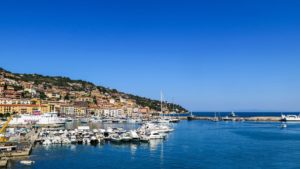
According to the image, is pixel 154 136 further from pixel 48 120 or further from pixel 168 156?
pixel 48 120

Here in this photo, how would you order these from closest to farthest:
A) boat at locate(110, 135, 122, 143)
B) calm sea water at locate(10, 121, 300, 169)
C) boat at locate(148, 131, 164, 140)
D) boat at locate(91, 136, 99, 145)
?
1. calm sea water at locate(10, 121, 300, 169)
2. boat at locate(91, 136, 99, 145)
3. boat at locate(110, 135, 122, 143)
4. boat at locate(148, 131, 164, 140)

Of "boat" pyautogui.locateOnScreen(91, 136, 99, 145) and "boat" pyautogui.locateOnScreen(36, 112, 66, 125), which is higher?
"boat" pyautogui.locateOnScreen(36, 112, 66, 125)

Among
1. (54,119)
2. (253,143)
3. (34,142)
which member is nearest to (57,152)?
(34,142)

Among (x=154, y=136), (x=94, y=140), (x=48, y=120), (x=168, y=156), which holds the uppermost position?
(x=48, y=120)

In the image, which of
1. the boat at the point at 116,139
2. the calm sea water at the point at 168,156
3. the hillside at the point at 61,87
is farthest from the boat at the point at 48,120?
the hillside at the point at 61,87

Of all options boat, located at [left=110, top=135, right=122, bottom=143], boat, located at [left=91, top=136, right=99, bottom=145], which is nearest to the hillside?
boat, located at [left=110, top=135, right=122, bottom=143]

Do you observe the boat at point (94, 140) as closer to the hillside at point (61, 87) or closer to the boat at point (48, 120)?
the boat at point (48, 120)

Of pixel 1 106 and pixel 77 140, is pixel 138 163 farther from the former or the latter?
pixel 1 106

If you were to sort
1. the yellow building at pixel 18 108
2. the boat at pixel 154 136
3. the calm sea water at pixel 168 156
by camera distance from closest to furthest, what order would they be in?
the calm sea water at pixel 168 156 → the boat at pixel 154 136 → the yellow building at pixel 18 108

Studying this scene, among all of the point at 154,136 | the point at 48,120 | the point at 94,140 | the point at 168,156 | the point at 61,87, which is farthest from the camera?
the point at 61,87

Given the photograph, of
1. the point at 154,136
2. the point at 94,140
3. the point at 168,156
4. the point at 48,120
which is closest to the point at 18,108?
the point at 48,120

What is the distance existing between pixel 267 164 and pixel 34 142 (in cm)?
2312

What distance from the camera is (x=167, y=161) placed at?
97.3 feet

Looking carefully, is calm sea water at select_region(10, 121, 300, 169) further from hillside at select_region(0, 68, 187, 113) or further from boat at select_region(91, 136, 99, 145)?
hillside at select_region(0, 68, 187, 113)
